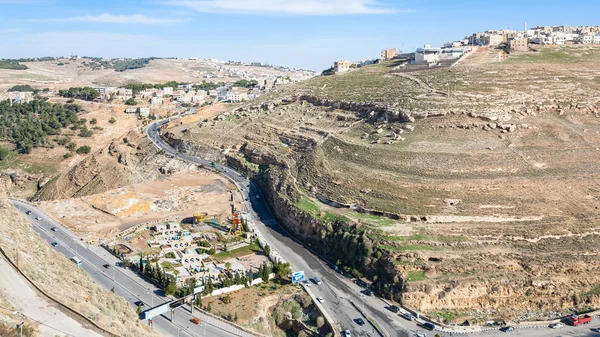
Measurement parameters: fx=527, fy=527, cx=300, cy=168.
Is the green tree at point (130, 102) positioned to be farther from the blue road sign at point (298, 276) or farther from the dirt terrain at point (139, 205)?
the blue road sign at point (298, 276)

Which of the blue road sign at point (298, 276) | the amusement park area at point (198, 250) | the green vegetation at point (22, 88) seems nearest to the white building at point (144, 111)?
the green vegetation at point (22, 88)

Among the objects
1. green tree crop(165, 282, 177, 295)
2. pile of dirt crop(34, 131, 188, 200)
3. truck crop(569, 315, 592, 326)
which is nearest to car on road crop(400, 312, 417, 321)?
truck crop(569, 315, 592, 326)

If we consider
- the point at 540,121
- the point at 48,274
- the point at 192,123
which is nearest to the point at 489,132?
the point at 540,121

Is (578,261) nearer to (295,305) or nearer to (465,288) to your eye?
(465,288)

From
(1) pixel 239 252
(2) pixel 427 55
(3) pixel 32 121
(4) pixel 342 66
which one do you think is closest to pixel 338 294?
(1) pixel 239 252

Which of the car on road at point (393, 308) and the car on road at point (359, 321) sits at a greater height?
the car on road at point (393, 308)

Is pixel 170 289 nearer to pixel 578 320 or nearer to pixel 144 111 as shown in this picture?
pixel 578 320
